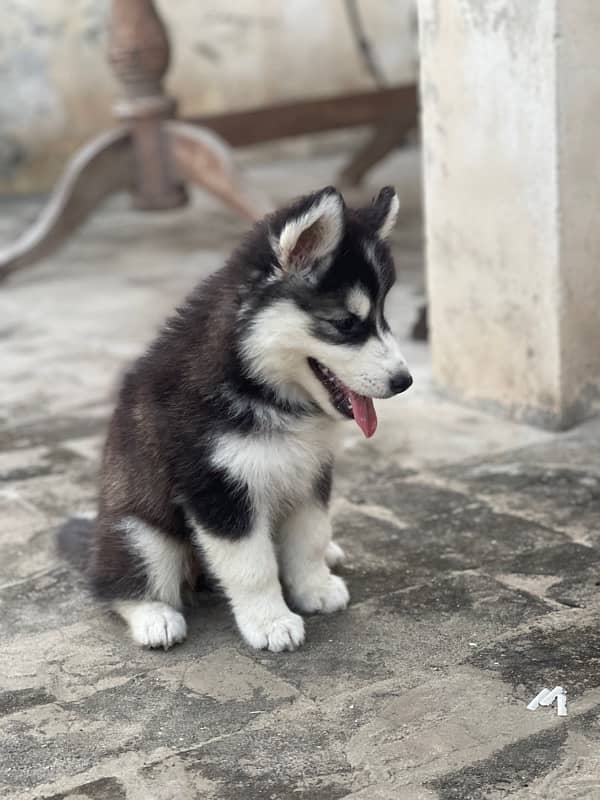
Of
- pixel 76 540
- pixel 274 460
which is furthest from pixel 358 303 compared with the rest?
pixel 76 540

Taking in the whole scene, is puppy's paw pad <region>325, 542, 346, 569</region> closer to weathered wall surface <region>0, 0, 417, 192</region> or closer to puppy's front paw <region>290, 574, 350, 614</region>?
puppy's front paw <region>290, 574, 350, 614</region>

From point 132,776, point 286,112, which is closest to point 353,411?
point 132,776

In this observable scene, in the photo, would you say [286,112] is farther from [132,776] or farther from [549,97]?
[132,776]

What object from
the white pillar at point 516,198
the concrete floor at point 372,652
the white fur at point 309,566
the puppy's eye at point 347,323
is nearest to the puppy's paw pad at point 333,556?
the concrete floor at point 372,652

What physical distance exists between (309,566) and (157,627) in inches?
14.8

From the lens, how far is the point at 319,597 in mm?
3021

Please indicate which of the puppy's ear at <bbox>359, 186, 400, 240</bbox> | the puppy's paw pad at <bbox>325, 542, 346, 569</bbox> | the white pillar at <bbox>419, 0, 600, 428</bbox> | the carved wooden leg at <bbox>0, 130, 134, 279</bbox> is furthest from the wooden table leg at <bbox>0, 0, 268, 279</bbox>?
the puppy's ear at <bbox>359, 186, 400, 240</bbox>

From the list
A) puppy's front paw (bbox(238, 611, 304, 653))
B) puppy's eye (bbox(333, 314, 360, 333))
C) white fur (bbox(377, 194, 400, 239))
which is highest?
white fur (bbox(377, 194, 400, 239))

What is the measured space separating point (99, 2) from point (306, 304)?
6.73m

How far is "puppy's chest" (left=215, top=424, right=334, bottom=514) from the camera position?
2732mm

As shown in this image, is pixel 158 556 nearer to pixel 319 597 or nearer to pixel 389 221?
pixel 319 597

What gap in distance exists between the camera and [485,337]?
4.43 meters

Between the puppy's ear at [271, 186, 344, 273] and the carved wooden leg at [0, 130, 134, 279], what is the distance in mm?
4177

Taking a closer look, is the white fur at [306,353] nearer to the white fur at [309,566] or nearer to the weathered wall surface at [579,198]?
the white fur at [309,566]
